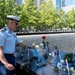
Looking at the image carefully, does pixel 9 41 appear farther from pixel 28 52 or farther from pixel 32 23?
pixel 32 23

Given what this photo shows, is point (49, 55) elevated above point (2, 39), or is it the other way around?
point (2, 39)

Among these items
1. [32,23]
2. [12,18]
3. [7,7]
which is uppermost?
[12,18]

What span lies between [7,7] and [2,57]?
2264cm

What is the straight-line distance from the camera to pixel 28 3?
28.4 meters

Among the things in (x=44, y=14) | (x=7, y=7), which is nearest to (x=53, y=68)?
(x=7, y=7)

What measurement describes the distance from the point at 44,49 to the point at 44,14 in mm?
27562

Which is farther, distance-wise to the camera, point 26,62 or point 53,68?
point 26,62

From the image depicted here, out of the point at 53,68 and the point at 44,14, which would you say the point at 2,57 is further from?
the point at 44,14

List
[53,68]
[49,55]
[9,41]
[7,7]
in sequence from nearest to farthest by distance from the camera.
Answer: [9,41]
[53,68]
[49,55]
[7,7]

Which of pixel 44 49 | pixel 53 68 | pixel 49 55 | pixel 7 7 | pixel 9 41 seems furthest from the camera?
pixel 7 7

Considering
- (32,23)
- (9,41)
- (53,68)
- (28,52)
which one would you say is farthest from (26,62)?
(32,23)

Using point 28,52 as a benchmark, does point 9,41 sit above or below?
above

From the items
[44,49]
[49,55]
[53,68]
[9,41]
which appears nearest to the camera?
[9,41]

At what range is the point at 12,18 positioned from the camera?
236cm
